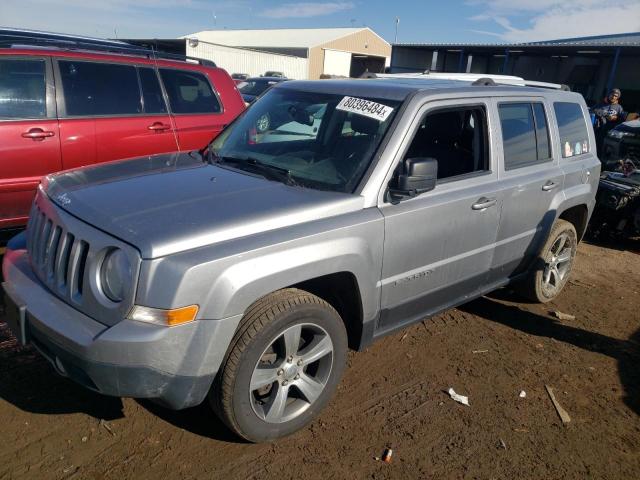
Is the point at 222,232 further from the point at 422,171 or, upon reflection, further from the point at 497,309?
the point at 497,309

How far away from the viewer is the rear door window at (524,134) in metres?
3.86

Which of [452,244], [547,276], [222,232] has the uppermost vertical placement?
[222,232]

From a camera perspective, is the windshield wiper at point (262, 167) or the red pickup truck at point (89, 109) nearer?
the windshield wiper at point (262, 167)

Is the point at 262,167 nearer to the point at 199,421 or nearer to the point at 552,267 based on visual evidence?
the point at 199,421

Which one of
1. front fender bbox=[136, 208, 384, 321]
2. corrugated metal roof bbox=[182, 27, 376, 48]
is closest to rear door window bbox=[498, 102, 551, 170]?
front fender bbox=[136, 208, 384, 321]

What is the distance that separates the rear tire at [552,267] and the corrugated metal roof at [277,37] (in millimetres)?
46225

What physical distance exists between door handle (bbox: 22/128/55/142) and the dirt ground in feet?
6.15

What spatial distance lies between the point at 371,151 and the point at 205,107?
11.3 feet

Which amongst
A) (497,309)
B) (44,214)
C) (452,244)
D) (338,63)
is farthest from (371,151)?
(338,63)

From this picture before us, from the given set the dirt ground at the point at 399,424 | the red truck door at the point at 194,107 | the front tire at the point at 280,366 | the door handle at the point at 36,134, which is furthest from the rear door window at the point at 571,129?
the door handle at the point at 36,134

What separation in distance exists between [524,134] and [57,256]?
338 centimetres

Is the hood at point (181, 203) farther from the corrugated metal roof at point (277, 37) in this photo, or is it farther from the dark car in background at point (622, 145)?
the corrugated metal roof at point (277, 37)

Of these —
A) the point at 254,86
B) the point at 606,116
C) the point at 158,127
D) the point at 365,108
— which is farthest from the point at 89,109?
the point at 606,116

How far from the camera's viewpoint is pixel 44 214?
2.84 meters
